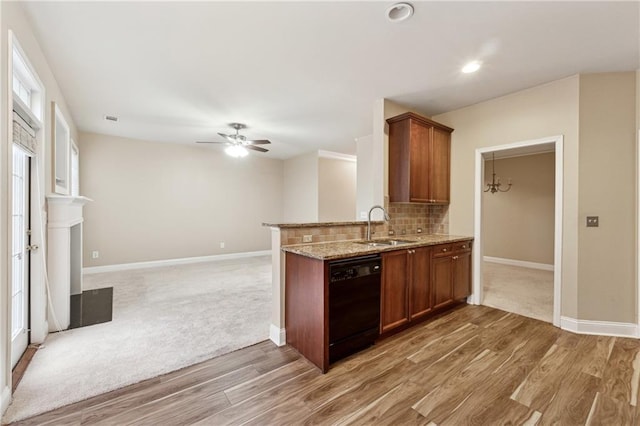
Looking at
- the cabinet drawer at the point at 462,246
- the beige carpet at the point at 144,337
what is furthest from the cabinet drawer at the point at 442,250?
the beige carpet at the point at 144,337

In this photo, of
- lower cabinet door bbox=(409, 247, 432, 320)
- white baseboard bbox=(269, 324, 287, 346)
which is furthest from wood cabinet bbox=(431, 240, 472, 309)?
white baseboard bbox=(269, 324, 287, 346)

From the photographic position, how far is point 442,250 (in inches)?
130

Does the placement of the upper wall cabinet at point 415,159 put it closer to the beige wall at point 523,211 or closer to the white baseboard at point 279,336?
the white baseboard at point 279,336

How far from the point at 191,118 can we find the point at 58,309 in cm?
310

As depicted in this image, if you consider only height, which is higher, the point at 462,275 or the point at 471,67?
the point at 471,67

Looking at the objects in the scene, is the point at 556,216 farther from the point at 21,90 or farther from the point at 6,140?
the point at 21,90

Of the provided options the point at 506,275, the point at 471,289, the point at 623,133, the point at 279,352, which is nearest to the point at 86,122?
the point at 279,352

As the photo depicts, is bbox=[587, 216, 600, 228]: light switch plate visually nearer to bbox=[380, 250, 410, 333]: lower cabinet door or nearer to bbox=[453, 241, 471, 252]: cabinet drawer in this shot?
bbox=[453, 241, 471, 252]: cabinet drawer

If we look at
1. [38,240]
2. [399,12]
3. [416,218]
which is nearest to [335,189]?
[416,218]

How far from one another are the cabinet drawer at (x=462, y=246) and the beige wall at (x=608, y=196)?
3.65 ft

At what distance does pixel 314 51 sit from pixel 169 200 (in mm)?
5132

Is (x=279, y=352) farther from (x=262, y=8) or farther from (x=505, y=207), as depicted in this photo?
(x=505, y=207)

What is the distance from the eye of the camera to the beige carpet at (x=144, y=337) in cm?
199

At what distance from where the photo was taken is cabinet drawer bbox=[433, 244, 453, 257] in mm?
3206
